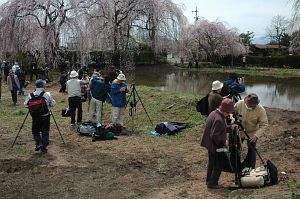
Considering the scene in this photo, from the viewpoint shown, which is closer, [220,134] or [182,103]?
[220,134]

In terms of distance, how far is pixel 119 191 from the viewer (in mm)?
6195

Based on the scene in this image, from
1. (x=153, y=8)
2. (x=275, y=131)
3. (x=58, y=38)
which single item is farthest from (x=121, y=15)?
(x=275, y=131)

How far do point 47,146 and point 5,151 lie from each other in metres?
0.90

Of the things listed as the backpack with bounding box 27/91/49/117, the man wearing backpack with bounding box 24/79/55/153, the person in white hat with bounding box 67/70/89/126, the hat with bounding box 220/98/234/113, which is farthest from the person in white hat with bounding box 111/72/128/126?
the hat with bounding box 220/98/234/113

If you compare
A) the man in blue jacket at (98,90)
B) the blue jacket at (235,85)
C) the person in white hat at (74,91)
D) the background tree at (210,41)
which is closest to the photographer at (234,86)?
the blue jacket at (235,85)

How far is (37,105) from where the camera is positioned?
8078 millimetres

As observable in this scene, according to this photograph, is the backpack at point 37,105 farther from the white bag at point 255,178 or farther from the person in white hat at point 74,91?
the white bag at point 255,178

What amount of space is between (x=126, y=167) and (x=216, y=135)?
238 cm

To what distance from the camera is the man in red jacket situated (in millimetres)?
5703

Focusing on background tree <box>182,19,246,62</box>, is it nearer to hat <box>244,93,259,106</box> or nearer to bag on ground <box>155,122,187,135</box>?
bag on ground <box>155,122,187,135</box>

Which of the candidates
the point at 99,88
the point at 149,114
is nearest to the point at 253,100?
the point at 99,88

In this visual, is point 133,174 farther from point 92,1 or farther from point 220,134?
point 92,1

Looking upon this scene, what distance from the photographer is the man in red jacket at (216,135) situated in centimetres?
570

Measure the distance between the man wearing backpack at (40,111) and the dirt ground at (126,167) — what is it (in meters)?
0.29
